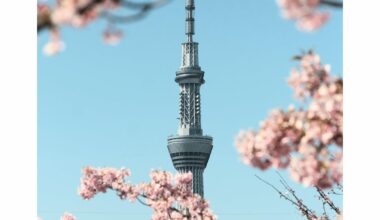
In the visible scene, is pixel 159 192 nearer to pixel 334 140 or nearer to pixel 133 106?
pixel 133 106

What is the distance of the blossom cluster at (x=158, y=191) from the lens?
11.3 feet

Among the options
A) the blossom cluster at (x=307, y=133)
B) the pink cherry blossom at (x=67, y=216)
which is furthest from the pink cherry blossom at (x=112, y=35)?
the pink cherry blossom at (x=67, y=216)

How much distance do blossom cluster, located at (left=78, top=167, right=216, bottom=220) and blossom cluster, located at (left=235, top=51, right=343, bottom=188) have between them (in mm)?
1543

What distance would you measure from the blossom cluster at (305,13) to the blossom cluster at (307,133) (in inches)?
6.0

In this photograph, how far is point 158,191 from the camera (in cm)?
361

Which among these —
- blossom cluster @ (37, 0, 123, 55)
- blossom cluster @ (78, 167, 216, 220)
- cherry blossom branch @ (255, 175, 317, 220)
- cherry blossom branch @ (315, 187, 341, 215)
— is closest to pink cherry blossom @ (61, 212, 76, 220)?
blossom cluster @ (78, 167, 216, 220)

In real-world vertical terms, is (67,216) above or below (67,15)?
below

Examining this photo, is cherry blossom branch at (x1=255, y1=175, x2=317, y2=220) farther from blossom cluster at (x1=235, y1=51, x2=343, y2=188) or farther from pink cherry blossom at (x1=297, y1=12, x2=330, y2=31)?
pink cherry blossom at (x1=297, y1=12, x2=330, y2=31)

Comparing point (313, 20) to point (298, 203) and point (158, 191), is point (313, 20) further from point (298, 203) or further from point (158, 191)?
point (158, 191)

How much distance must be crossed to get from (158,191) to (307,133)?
6.38 feet
